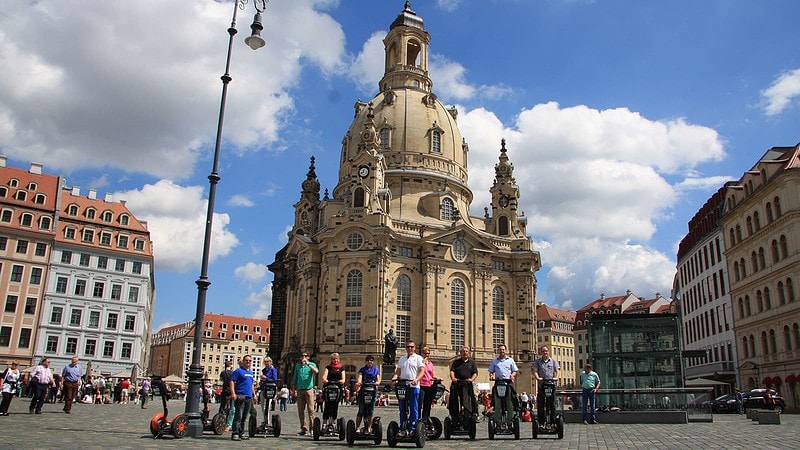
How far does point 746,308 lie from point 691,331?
17.0m

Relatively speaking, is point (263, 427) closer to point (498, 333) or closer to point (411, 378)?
point (411, 378)

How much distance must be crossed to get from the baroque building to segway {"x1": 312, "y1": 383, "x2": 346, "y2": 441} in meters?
43.0

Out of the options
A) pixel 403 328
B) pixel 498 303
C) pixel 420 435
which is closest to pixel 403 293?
pixel 403 328

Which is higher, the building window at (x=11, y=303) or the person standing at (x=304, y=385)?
the building window at (x=11, y=303)

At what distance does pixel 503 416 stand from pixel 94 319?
179 feet

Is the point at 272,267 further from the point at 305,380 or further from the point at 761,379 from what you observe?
the point at 305,380

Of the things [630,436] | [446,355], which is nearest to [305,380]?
[630,436]

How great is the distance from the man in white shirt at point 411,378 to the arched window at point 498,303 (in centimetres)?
5183

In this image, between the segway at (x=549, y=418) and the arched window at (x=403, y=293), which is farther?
the arched window at (x=403, y=293)

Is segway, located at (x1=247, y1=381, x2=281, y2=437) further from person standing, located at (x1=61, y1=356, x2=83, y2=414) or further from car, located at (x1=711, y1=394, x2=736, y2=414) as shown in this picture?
car, located at (x1=711, y1=394, x2=736, y2=414)

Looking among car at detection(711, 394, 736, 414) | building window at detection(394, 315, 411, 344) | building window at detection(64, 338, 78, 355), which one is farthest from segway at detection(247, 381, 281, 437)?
building window at detection(64, 338, 78, 355)

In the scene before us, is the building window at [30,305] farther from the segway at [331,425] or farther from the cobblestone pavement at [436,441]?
the segway at [331,425]

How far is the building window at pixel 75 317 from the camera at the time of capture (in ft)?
190

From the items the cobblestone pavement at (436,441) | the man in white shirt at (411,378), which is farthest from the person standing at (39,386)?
the man in white shirt at (411,378)
